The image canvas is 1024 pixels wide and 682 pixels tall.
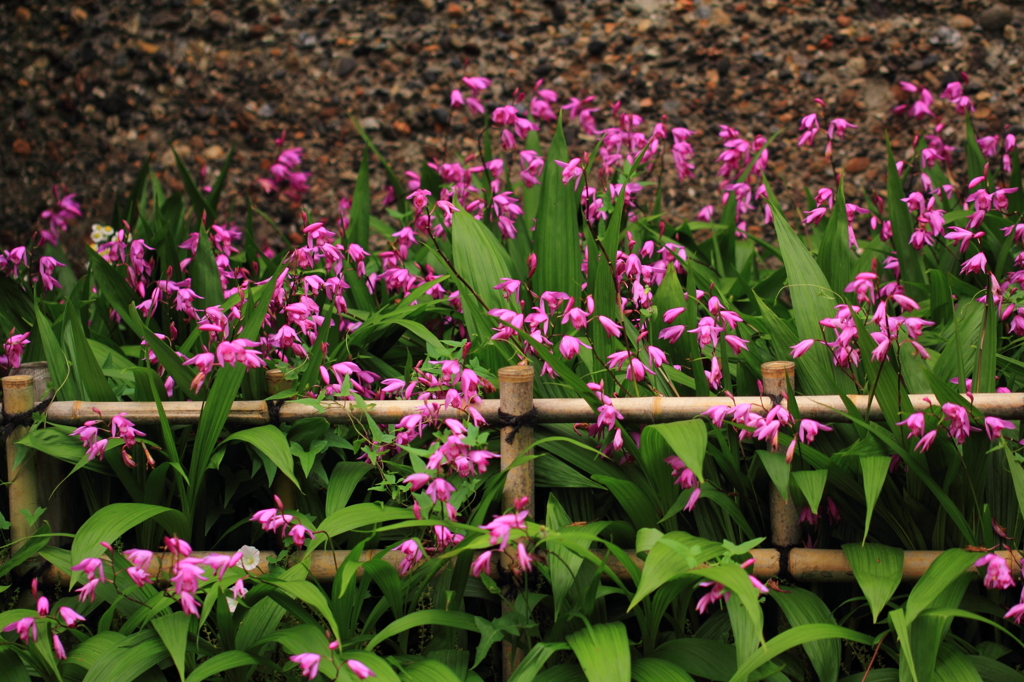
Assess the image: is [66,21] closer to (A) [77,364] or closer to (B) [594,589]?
(A) [77,364]

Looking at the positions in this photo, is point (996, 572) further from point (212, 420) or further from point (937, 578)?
point (212, 420)

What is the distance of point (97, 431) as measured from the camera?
149cm

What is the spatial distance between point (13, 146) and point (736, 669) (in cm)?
348

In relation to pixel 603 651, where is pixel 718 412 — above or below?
above

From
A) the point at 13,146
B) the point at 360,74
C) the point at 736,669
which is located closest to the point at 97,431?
the point at 736,669

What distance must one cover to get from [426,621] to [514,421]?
38 centimetres

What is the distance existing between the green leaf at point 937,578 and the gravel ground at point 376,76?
6.78 feet

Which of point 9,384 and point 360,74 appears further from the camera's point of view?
point 360,74

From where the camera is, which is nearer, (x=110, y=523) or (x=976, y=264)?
(x=110, y=523)

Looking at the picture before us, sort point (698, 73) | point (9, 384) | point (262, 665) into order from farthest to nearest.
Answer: point (698, 73) < point (9, 384) < point (262, 665)

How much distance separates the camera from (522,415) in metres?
1.47

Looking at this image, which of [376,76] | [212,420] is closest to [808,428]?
[212,420]

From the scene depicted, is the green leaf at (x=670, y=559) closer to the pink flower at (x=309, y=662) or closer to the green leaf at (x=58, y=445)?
the pink flower at (x=309, y=662)

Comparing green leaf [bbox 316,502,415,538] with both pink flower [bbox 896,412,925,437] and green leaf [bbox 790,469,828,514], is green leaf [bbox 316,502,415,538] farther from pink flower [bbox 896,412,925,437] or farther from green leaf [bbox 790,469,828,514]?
pink flower [bbox 896,412,925,437]
